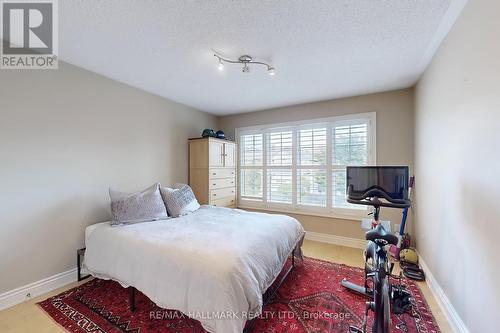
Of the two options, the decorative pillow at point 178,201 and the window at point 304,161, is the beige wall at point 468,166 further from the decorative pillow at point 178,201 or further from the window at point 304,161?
the decorative pillow at point 178,201

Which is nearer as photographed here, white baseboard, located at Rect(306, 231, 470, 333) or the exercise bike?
the exercise bike

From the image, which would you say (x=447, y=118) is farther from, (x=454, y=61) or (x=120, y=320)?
(x=120, y=320)

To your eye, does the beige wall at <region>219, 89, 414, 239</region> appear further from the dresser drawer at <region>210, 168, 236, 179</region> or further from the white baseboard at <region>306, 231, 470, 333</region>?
the dresser drawer at <region>210, 168, 236, 179</region>

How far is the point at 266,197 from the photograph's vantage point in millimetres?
4246

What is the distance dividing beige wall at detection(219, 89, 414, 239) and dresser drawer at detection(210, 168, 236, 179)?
5.07 ft

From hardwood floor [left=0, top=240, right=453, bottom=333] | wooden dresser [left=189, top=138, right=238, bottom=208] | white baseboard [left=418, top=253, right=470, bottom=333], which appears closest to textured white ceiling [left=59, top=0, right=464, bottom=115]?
wooden dresser [left=189, top=138, right=238, bottom=208]

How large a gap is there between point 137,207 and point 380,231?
244 cm

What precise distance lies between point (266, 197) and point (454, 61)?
10.6 ft

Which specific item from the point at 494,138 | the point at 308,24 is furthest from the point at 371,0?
the point at 494,138

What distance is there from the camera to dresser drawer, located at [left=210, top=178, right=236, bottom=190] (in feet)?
12.6

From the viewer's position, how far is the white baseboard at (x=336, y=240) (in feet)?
11.0

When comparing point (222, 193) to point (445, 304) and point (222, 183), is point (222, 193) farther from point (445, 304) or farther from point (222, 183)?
point (445, 304)

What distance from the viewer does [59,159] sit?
2.32m

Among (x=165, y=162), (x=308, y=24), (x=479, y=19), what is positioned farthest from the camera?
(x=165, y=162)
